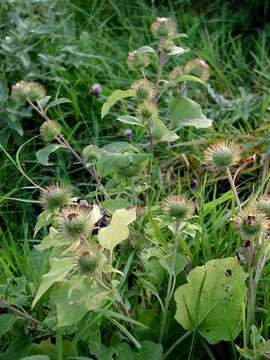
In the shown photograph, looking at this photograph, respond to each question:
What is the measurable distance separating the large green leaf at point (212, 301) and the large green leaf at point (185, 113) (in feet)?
1.21

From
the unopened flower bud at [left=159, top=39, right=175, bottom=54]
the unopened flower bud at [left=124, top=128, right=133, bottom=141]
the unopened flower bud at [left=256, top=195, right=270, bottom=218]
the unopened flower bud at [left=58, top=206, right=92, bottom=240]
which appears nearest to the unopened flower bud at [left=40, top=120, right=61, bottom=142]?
the unopened flower bud at [left=159, top=39, right=175, bottom=54]

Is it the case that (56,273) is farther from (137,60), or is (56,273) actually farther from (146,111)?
(137,60)

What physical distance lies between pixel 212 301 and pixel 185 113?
46 cm

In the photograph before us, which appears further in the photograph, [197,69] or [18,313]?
[197,69]

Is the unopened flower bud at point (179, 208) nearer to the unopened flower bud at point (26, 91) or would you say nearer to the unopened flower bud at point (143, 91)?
the unopened flower bud at point (143, 91)

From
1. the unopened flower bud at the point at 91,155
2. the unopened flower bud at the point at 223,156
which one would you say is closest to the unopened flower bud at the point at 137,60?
the unopened flower bud at the point at 91,155

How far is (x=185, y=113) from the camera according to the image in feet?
5.56

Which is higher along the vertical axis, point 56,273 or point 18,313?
point 56,273

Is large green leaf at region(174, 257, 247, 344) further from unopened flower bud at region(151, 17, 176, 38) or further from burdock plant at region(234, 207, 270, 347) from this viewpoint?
unopened flower bud at region(151, 17, 176, 38)

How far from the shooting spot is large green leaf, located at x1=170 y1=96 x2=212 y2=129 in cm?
169

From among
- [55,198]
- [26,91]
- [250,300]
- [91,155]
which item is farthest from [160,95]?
[250,300]

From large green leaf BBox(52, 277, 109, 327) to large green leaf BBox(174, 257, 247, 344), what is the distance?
0.68 ft

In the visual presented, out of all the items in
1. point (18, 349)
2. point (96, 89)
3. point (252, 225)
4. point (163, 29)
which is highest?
point (163, 29)

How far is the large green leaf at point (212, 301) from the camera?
1.49 m
